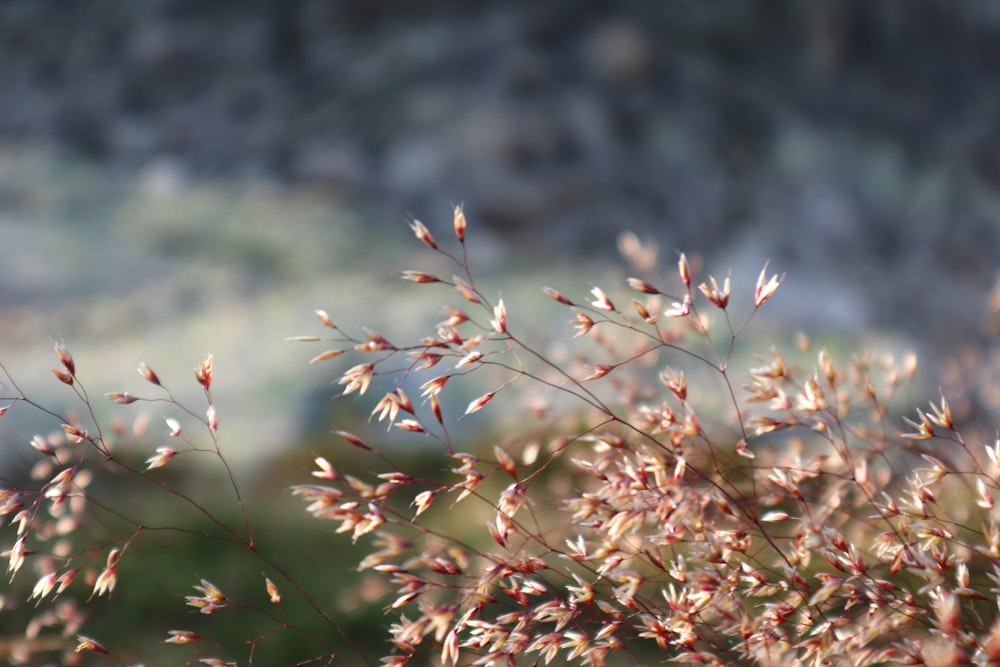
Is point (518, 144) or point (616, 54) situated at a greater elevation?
point (616, 54)

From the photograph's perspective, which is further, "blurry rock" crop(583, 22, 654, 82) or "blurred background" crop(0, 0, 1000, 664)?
"blurry rock" crop(583, 22, 654, 82)

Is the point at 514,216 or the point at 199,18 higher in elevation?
the point at 199,18

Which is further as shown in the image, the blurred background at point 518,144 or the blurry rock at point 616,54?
the blurry rock at point 616,54

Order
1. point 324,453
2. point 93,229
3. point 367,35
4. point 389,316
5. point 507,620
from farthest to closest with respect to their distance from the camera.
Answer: point 367,35 < point 93,229 < point 389,316 < point 324,453 < point 507,620

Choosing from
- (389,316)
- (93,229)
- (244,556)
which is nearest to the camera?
(244,556)

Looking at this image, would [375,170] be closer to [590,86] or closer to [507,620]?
[590,86]

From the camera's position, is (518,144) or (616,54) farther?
(616,54)

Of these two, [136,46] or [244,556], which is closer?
[244,556]

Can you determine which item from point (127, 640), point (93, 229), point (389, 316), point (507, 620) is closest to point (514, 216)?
point (389, 316)
